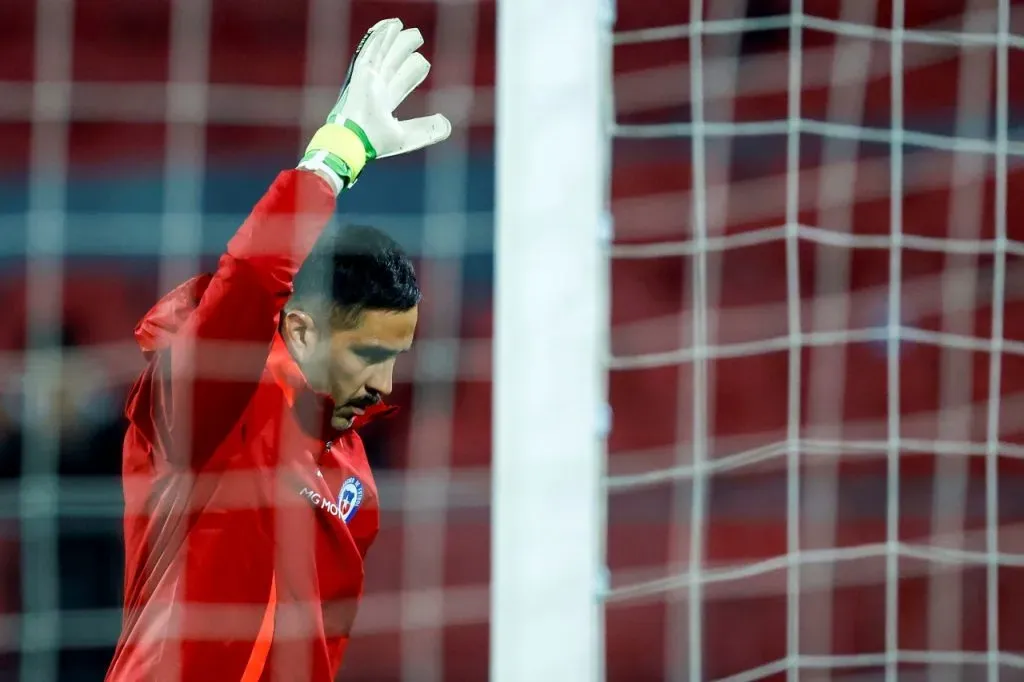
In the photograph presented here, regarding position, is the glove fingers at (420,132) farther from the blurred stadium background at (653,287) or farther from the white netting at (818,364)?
the white netting at (818,364)

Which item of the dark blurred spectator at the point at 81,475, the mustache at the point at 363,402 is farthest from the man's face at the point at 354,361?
the dark blurred spectator at the point at 81,475

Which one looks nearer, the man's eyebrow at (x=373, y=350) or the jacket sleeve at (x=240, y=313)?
the jacket sleeve at (x=240, y=313)

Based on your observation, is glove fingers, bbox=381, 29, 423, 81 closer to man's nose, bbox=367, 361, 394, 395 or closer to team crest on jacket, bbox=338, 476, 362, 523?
man's nose, bbox=367, 361, 394, 395

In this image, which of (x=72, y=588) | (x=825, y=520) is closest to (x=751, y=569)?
(x=72, y=588)

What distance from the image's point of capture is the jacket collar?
1017 millimetres

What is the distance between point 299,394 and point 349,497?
16 cm

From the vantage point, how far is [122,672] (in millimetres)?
1007

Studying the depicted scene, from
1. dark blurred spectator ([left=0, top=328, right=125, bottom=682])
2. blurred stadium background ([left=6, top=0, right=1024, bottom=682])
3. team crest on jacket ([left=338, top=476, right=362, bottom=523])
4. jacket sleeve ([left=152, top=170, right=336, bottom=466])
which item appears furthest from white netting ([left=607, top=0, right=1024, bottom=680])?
jacket sleeve ([left=152, top=170, right=336, bottom=466])

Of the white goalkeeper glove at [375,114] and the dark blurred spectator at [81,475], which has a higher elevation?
the white goalkeeper glove at [375,114]

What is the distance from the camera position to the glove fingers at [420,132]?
0.98 metres

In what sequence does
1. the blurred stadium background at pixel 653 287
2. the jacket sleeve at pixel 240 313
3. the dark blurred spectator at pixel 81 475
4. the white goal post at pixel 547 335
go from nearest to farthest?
the jacket sleeve at pixel 240 313, the white goal post at pixel 547 335, the dark blurred spectator at pixel 81 475, the blurred stadium background at pixel 653 287

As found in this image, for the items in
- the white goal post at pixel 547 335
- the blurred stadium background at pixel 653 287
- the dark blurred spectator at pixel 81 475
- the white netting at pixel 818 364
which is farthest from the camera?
the white netting at pixel 818 364

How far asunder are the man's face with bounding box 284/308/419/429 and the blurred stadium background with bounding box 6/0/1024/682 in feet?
3.05

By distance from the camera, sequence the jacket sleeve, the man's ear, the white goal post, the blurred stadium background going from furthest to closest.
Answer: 1. the blurred stadium background
2. the man's ear
3. the white goal post
4. the jacket sleeve
